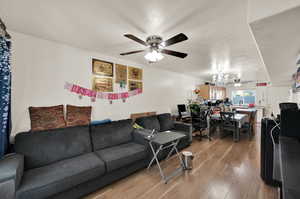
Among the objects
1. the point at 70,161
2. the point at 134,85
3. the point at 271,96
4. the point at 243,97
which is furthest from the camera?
the point at 243,97

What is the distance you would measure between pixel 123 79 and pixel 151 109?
4.49 ft

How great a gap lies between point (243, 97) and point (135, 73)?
775 centimetres

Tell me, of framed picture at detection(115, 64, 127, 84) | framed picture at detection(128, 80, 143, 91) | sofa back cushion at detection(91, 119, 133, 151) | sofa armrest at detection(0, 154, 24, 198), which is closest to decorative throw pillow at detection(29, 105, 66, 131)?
sofa back cushion at detection(91, 119, 133, 151)

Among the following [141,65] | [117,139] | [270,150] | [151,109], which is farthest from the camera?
[151,109]

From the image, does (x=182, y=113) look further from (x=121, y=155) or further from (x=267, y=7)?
(x=267, y=7)

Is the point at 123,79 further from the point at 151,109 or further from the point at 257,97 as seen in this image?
the point at 257,97

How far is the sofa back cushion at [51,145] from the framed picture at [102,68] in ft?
4.23

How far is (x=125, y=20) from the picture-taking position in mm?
1683

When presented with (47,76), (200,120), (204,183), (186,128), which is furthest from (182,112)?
(47,76)

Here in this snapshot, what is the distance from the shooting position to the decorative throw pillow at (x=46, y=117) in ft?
6.90

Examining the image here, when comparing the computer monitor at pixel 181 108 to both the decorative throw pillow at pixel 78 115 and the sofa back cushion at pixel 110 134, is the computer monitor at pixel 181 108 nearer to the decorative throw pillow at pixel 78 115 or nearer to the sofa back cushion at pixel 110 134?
the sofa back cushion at pixel 110 134

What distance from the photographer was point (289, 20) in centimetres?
114

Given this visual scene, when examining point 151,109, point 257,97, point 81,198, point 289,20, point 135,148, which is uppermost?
point 289,20

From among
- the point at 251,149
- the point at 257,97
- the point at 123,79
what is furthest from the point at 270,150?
the point at 257,97
